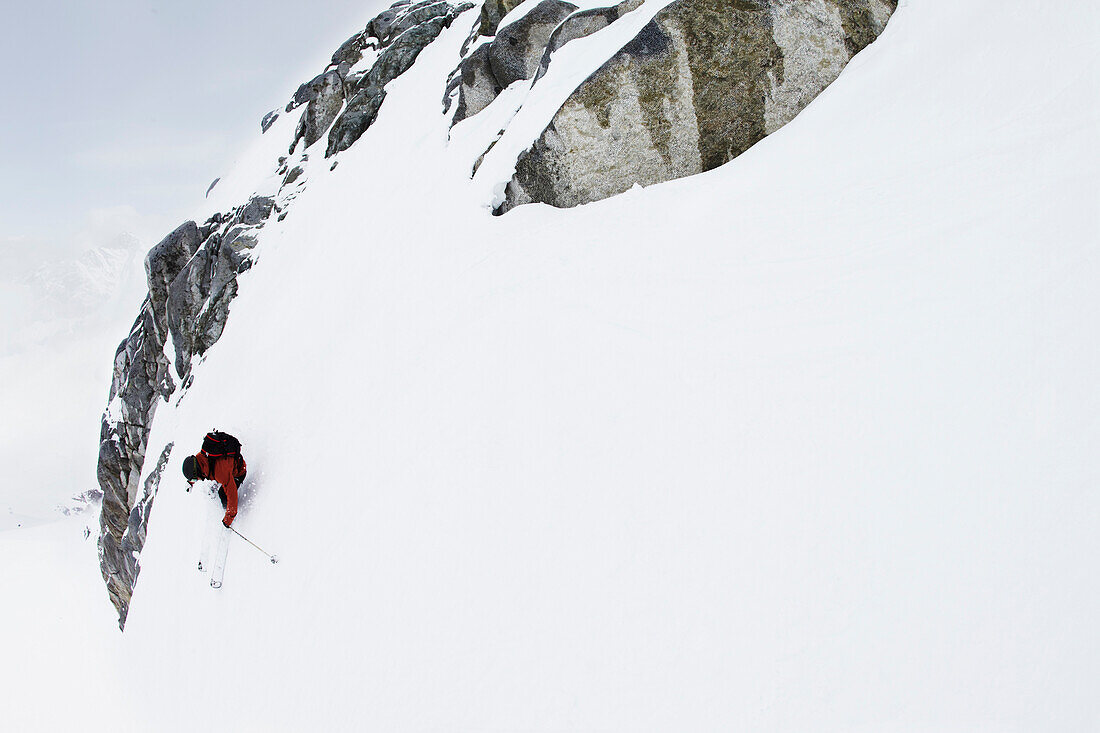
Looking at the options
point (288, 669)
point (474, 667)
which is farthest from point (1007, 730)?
point (288, 669)

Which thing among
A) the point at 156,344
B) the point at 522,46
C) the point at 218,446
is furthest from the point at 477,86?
the point at 156,344

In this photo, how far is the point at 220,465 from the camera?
8094 mm

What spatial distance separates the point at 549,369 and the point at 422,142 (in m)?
10.9

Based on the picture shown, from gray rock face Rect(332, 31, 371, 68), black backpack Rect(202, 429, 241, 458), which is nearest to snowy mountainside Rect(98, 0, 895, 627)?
black backpack Rect(202, 429, 241, 458)

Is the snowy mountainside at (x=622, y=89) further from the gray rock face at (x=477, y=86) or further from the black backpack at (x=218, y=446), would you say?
the black backpack at (x=218, y=446)

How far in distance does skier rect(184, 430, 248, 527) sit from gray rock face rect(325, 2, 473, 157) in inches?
564

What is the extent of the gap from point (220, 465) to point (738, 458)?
7387mm

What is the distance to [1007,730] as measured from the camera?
2.62 meters

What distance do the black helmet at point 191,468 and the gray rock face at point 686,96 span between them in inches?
253

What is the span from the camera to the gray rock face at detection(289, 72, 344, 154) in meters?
22.6

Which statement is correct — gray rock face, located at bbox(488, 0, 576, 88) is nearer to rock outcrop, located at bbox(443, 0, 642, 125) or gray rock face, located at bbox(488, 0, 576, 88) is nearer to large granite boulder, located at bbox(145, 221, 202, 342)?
rock outcrop, located at bbox(443, 0, 642, 125)

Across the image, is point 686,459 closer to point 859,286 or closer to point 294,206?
point 859,286

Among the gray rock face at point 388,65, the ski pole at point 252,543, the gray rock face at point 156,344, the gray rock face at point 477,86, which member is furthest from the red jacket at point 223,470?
the gray rock face at point 388,65

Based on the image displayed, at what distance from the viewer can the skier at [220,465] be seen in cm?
798
